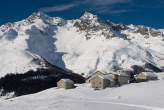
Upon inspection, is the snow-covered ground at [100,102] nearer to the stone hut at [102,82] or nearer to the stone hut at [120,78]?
the stone hut at [102,82]

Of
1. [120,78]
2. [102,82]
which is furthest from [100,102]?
[120,78]

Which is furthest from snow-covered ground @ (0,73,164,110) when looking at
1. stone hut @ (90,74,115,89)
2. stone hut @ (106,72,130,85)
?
stone hut @ (106,72,130,85)

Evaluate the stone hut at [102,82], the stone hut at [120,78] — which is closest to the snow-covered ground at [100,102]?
the stone hut at [102,82]

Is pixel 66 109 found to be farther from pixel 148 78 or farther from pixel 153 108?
pixel 148 78

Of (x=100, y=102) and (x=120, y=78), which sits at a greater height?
(x=120, y=78)

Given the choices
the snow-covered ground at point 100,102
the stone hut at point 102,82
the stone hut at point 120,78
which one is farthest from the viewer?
the stone hut at point 120,78

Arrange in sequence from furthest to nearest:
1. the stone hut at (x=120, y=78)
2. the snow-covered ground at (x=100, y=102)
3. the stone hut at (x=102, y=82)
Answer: the stone hut at (x=120, y=78)
the stone hut at (x=102, y=82)
the snow-covered ground at (x=100, y=102)

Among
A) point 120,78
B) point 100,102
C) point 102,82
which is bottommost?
point 100,102

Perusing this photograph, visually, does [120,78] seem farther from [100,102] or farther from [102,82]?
→ [100,102]

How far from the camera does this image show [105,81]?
112688 mm

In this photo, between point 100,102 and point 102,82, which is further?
point 102,82

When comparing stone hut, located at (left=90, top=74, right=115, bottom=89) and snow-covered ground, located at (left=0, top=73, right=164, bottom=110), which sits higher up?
stone hut, located at (left=90, top=74, right=115, bottom=89)

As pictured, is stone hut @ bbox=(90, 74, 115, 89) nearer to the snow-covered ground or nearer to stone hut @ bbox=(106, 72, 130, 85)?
stone hut @ bbox=(106, 72, 130, 85)

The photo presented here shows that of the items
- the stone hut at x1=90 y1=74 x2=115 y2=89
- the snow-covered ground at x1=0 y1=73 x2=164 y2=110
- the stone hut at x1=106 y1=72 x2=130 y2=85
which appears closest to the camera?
the snow-covered ground at x1=0 y1=73 x2=164 y2=110
